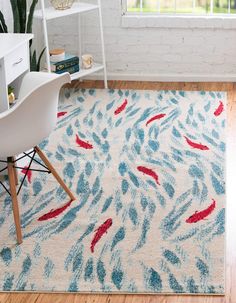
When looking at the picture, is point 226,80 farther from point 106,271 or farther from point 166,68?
point 106,271

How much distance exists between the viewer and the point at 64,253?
303cm

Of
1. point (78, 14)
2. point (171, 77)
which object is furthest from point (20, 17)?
point (171, 77)

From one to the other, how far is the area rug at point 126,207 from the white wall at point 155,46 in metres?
0.64

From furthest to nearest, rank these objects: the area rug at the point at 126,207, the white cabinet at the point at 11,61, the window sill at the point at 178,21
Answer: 1. the window sill at the point at 178,21
2. the white cabinet at the point at 11,61
3. the area rug at the point at 126,207

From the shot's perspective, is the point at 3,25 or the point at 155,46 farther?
the point at 155,46

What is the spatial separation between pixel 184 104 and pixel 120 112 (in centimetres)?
48

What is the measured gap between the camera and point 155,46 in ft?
17.7

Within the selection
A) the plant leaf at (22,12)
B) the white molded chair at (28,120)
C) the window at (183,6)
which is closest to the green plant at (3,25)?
the plant leaf at (22,12)

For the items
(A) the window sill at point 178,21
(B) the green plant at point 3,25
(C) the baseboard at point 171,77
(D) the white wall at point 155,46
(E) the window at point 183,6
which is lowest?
(C) the baseboard at point 171,77

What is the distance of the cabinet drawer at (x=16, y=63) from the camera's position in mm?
3467

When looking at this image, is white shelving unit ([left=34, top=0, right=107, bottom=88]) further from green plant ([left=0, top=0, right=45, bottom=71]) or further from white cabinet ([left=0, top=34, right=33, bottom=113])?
white cabinet ([left=0, top=34, right=33, bottom=113])

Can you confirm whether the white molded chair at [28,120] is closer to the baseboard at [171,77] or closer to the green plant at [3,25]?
the green plant at [3,25]

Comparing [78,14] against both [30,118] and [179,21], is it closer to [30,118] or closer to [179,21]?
[179,21]

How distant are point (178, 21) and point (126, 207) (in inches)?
90.3
